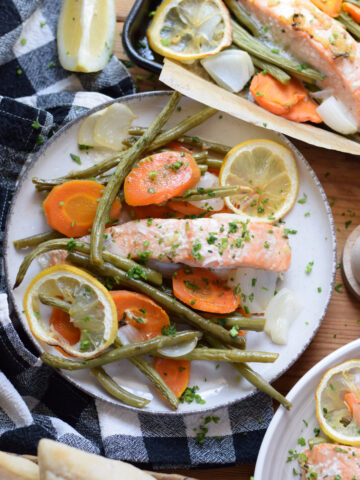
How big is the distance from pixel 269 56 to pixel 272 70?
0.09 metres

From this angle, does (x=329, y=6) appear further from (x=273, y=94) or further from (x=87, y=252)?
(x=87, y=252)

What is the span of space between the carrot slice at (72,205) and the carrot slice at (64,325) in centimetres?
45

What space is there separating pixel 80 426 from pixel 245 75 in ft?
7.50

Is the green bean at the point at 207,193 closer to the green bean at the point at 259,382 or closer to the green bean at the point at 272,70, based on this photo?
the green bean at the point at 272,70

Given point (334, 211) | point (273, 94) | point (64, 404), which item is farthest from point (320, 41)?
point (64, 404)

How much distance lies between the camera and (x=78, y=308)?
320 cm

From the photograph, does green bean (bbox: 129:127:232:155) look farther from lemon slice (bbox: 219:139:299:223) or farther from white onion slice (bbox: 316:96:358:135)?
white onion slice (bbox: 316:96:358:135)

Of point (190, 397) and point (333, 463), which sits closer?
point (333, 463)

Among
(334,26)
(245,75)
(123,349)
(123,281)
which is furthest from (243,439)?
(334,26)

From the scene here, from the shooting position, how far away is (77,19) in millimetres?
3590

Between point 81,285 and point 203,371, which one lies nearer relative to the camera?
point 81,285

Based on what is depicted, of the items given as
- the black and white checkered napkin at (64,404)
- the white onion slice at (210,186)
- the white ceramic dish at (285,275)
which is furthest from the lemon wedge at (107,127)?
the white onion slice at (210,186)

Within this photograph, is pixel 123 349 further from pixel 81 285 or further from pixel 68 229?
pixel 68 229

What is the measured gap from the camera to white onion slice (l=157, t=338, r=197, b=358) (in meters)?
3.33
